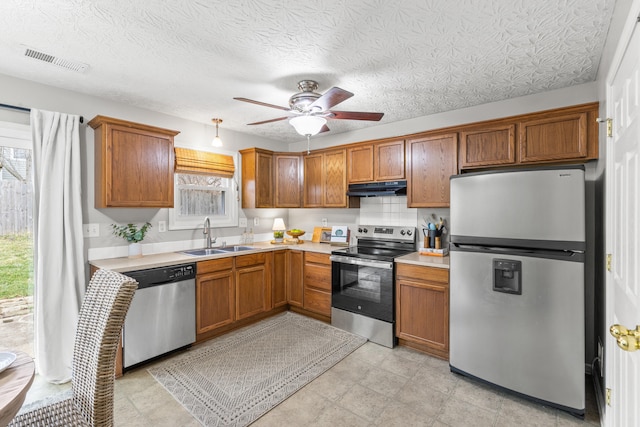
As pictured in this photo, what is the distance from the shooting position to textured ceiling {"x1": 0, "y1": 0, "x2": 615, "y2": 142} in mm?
1613

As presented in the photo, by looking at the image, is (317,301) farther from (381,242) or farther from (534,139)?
(534,139)

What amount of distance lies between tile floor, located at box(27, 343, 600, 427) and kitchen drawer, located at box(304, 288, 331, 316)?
3.10ft

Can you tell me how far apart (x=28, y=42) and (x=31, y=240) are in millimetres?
1565

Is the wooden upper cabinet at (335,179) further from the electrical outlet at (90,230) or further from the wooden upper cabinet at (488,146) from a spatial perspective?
the electrical outlet at (90,230)

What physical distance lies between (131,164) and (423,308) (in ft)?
9.76

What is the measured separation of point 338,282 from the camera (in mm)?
3447

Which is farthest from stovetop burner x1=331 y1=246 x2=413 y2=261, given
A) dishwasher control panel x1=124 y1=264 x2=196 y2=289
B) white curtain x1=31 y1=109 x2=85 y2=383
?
white curtain x1=31 y1=109 x2=85 y2=383

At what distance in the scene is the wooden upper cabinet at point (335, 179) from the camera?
3844mm

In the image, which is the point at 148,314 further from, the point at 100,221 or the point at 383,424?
the point at 383,424

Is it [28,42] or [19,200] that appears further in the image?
[19,200]

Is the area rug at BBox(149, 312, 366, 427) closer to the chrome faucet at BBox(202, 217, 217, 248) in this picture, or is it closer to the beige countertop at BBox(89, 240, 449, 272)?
the beige countertop at BBox(89, 240, 449, 272)

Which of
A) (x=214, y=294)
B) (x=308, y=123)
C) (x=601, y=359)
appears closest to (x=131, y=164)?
(x=214, y=294)

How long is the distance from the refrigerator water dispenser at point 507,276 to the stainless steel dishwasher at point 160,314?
260 cm

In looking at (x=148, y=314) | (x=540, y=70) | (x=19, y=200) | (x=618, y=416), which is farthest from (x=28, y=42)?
(x=618, y=416)
